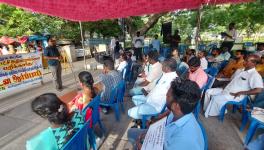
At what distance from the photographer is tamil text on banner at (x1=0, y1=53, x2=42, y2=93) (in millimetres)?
5097

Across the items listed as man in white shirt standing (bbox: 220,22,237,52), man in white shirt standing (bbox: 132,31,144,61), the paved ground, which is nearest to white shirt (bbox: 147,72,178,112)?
the paved ground

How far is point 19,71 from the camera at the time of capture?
551 cm

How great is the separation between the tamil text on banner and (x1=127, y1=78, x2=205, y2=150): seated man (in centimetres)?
516

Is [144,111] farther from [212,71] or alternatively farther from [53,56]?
[53,56]

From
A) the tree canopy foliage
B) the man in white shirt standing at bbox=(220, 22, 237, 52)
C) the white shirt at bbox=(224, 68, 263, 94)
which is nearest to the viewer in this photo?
the white shirt at bbox=(224, 68, 263, 94)

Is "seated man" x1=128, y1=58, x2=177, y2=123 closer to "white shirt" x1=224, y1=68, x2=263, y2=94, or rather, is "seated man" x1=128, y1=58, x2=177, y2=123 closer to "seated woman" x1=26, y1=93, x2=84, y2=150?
"seated woman" x1=26, y1=93, x2=84, y2=150

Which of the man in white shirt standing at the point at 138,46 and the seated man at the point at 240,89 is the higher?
the man in white shirt standing at the point at 138,46

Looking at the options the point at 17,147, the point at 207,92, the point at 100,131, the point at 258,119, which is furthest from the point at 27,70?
the point at 258,119

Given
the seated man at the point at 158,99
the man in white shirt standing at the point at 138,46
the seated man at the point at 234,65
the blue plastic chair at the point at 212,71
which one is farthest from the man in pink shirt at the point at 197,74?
the man in white shirt standing at the point at 138,46

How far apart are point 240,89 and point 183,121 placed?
7.65 ft

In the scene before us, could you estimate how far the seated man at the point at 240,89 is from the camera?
9.72 ft

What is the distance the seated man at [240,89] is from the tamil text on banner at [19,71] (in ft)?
17.0

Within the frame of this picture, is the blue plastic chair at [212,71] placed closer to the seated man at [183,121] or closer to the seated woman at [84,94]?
the seated woman at [84,94]

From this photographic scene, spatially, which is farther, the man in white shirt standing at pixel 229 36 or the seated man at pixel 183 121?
the man in white shirt standing at pixel 229 36
